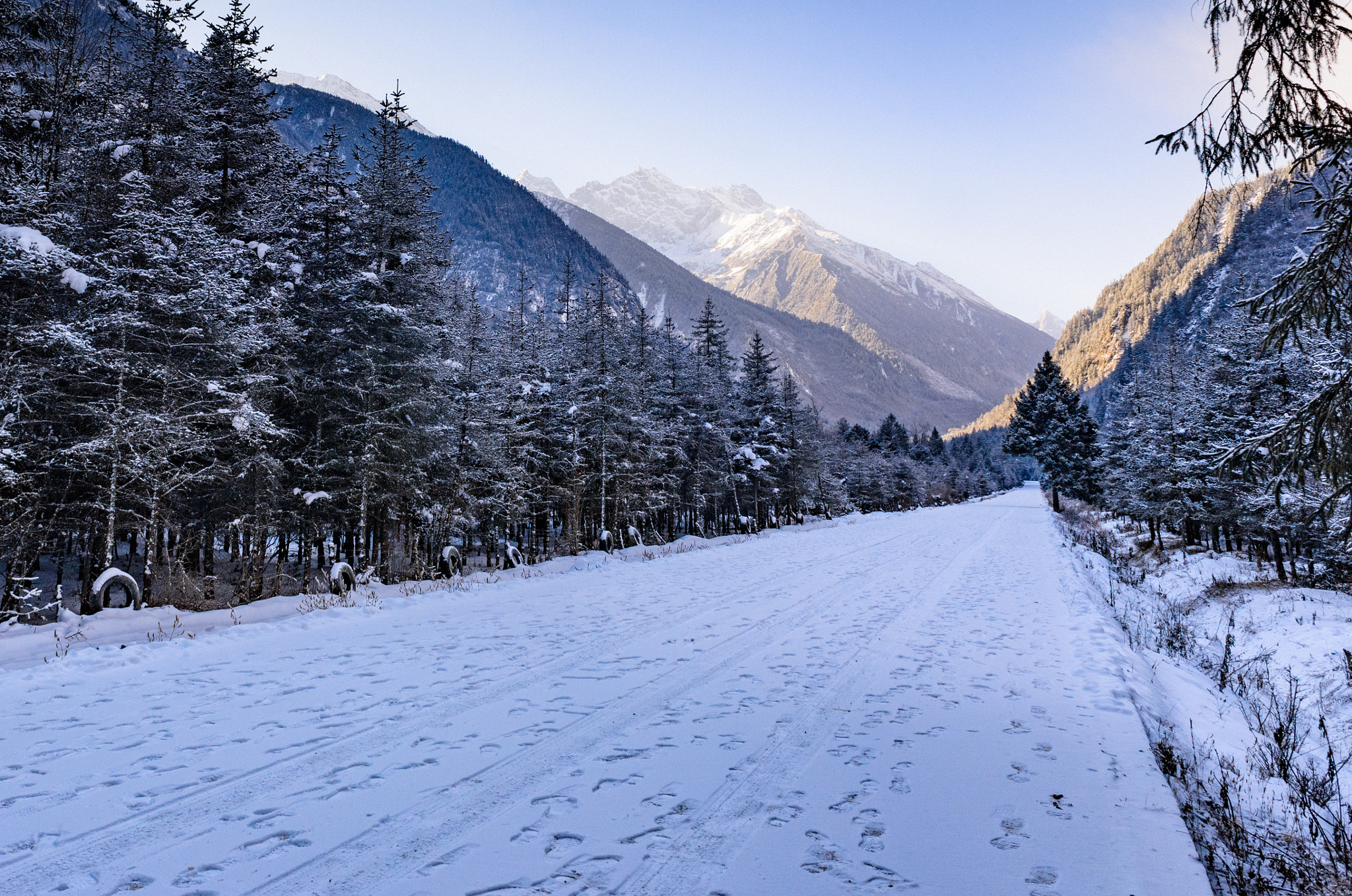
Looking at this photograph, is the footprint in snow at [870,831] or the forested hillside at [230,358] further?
the forested hillside at [230,358]

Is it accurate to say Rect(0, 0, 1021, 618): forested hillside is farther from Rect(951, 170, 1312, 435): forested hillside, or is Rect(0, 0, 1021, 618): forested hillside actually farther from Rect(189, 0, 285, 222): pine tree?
Rect(951, 170, 1312, 435): forested hillside

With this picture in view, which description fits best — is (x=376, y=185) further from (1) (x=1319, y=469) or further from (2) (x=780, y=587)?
(1) (x=1319, y=469)

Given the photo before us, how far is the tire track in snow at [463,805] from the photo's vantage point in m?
2.81

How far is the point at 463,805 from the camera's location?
11.4 feet

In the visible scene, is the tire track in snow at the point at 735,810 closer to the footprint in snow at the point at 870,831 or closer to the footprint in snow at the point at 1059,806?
the footprint in snow at the point at 870,831

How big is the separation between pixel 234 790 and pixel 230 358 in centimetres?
1269

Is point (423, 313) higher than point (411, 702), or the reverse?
point (423, 313)

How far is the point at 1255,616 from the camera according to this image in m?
13.3

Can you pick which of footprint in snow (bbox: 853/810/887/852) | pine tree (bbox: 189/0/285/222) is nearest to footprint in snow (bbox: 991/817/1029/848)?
footprint in snow (bbox: 853/810/887/852)

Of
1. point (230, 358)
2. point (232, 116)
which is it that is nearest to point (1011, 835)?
point (230, 358)

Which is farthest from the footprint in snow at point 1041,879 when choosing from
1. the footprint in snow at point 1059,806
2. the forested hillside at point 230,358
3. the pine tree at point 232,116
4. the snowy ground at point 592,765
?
the pine tree at point 232,116

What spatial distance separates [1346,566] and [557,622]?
22.0 meters

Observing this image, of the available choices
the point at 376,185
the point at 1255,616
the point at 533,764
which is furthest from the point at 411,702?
the point at 1255,616

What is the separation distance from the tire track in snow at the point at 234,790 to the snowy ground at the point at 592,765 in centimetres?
2
